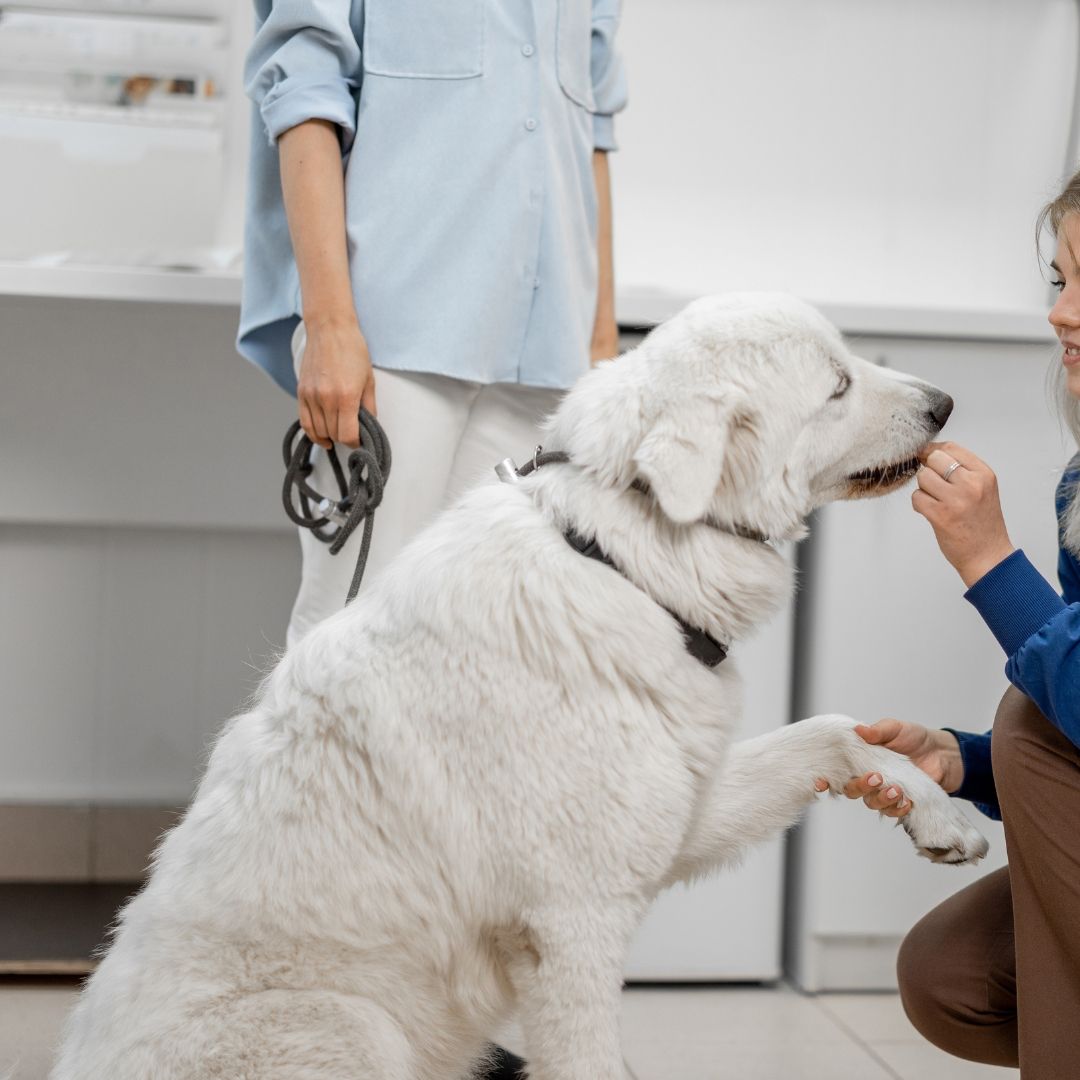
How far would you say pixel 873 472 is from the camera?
1481mm

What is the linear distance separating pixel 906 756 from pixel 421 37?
115cm

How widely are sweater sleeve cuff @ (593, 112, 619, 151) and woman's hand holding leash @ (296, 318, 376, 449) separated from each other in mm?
631

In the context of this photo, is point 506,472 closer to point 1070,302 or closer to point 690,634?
point 690,634

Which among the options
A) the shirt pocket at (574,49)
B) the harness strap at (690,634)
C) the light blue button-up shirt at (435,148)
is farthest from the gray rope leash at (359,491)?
the shirt pocket at (574,49)

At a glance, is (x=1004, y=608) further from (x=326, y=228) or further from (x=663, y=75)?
(x=663, y=75)

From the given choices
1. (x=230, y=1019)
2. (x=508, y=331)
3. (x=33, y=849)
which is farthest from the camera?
(x=33, y=849)

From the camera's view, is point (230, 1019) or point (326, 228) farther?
point (326, 228)

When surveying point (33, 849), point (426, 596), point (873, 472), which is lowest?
point (33, 849)

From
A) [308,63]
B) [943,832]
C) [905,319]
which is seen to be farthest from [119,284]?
[943,832]

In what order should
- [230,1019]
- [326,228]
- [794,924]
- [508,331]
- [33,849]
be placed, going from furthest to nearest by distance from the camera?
[33,849], [794,924], [508,331], [326,228], [230,1019]

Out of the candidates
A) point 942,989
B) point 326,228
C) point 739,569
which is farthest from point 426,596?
point 942,989

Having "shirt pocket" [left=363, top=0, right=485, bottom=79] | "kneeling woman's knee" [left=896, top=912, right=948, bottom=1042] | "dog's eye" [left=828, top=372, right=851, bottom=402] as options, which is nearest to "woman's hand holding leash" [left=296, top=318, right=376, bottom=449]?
"shirt pocket" [left=363, top=0, right=485, bottom=79]

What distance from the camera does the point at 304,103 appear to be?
1668 mm

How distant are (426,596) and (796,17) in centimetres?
239
